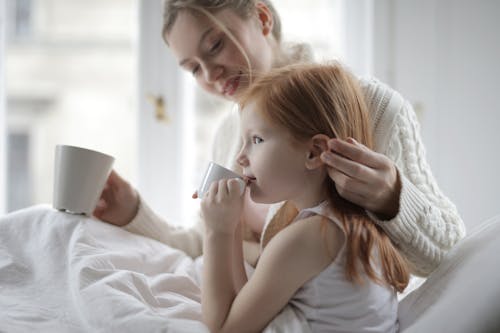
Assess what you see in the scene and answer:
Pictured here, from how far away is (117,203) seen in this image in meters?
1.19

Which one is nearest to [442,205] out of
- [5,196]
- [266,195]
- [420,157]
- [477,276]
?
[420,157]

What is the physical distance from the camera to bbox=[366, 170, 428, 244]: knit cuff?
2.72 feet

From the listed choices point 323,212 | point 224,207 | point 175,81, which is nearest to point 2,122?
point 175,81

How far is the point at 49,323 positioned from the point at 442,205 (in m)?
0.72

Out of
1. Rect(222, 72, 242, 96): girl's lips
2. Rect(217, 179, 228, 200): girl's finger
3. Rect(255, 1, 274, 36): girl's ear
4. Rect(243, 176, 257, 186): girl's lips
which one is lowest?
Rect(217, 179, 228, 200): girl's finger

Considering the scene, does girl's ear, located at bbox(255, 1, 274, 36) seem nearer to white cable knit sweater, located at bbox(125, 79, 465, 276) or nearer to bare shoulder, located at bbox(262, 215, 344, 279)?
white cable knit sweater, located at bbox(125, 79, 465, 276)

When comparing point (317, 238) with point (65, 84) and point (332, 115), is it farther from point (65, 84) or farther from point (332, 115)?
point (65, 84)

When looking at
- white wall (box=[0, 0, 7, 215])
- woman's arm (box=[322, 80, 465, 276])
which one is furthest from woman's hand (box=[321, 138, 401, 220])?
white wall (box=[0, 0, 7, 215])

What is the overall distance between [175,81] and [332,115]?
115cm

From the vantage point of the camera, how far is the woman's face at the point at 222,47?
124 cm

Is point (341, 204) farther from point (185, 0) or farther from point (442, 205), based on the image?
point (185, 0)

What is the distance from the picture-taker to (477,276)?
2.58ft

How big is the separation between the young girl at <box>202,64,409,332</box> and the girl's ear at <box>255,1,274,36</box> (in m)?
0.46

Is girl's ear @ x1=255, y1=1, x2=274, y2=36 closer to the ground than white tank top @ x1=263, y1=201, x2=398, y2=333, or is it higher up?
higher up
